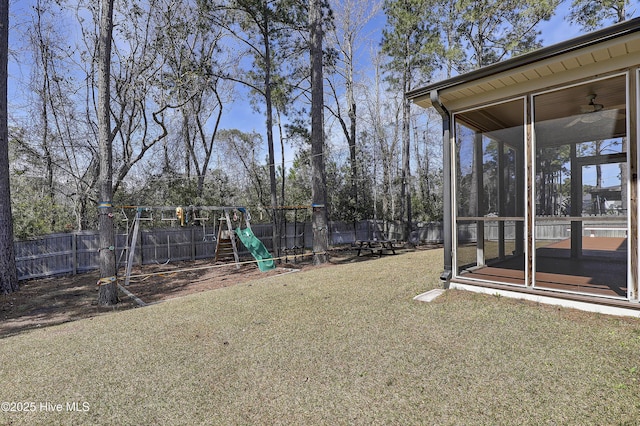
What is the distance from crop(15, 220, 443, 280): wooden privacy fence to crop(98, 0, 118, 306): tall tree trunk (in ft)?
4.17

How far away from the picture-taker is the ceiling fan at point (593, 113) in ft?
13.4

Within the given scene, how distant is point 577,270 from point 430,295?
263 centimetres

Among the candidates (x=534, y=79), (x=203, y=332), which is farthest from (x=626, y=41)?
(x=203, y=332)

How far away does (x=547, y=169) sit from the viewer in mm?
5344

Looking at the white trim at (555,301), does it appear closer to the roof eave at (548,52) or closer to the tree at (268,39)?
the roof eave at (548,52)

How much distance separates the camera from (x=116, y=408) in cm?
227

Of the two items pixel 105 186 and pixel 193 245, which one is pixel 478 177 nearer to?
pixel 105 186

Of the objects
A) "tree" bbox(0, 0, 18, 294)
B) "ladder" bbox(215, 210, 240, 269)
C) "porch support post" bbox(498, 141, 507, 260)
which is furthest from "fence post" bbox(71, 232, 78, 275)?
"porch support post" bbox(498, 141, 507, 260)

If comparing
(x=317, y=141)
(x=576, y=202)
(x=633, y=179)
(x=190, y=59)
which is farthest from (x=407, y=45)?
(x=633, y=179)

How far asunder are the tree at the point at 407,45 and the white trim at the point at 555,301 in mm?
10512

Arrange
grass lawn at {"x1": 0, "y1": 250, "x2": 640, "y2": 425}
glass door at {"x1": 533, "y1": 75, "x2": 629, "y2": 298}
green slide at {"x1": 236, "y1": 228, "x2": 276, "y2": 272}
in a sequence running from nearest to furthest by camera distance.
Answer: grass lawn at {"x1": 0, "y1": 250, "x2": 640, "y2": 425}, glass door at {"x1": 533, "y1": 75, "x2": 629, "y2": 298}, green slide at {"x1": 236, "y1": 228, "x2": 276, "y2": 272}

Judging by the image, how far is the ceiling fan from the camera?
4075mm

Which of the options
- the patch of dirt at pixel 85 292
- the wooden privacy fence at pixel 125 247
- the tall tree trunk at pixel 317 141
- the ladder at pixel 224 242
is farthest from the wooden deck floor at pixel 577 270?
the ladder at pixel 224 242

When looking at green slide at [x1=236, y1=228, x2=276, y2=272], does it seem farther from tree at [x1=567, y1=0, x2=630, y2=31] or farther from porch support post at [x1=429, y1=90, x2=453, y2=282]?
tree at [x1=567, y1=0, x2=630, y2=31]
